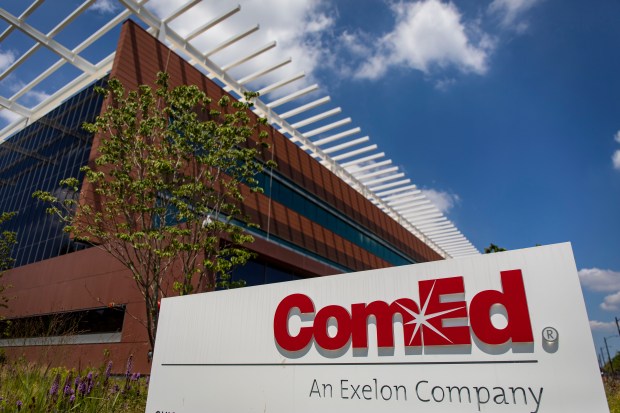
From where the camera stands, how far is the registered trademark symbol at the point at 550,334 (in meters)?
4.53

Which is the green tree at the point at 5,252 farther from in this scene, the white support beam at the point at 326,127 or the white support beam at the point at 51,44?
the white support beam at the point at 326,127

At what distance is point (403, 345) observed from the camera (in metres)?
5.28

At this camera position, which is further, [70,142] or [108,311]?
[70,142]

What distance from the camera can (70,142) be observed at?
19.2 m

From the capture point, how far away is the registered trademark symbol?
4531mm

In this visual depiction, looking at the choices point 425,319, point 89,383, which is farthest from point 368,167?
point 425,319

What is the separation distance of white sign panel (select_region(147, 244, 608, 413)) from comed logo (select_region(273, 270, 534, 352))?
0.01 meters

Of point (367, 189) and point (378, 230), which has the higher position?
point (367, 189)

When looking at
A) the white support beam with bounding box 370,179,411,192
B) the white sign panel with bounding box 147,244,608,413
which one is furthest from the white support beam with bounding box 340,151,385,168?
the white sign panel with bounding box 147,244,608,413

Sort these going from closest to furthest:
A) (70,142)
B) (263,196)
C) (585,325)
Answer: (585,325) < (70,142) < (263,196)

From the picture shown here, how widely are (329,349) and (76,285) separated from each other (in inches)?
561

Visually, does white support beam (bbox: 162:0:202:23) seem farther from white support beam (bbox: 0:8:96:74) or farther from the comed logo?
the comed logo

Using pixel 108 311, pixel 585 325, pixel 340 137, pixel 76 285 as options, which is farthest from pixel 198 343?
pixel 340 137

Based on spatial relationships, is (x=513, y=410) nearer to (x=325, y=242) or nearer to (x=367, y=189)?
(x=325, y=242)
